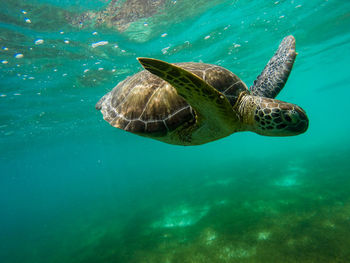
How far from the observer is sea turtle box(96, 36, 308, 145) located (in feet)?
6.42

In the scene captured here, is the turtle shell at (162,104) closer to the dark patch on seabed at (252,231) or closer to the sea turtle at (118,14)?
the dark patch on seabed at (252,231)

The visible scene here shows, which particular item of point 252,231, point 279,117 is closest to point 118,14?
point 279,117

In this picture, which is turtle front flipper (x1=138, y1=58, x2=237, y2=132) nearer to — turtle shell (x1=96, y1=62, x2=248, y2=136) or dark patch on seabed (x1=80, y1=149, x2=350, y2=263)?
turtle shell (x1=96, y1=62, x2=248, y2=136)

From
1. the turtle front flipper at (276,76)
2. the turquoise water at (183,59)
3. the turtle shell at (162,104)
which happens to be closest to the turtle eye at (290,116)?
the turtle shell at (162,104)

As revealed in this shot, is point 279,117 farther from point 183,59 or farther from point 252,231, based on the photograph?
point 183,59

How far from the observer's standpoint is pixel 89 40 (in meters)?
10.4

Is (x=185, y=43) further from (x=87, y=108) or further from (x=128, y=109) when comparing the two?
(x=87, y=108)

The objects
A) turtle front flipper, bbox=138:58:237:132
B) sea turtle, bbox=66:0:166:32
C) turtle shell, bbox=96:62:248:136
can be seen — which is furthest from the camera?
sea turtle, bbox=66:0:166:32

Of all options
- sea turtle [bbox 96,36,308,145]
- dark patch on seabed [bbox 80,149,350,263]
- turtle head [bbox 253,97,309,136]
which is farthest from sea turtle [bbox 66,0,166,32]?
dark patch on seabed [bbox 80,149,350,263]

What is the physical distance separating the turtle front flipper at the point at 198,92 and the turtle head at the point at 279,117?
343 mm

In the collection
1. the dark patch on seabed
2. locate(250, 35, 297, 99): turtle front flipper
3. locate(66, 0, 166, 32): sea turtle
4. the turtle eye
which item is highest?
locate(66, 0, 166, 32): sea turtle

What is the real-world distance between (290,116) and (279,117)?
12cm

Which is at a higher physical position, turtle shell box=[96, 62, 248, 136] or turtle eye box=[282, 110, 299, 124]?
turtle shell box=[96, 62, 248, 136]

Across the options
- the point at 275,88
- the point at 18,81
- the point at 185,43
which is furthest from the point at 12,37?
the point at 275,88
